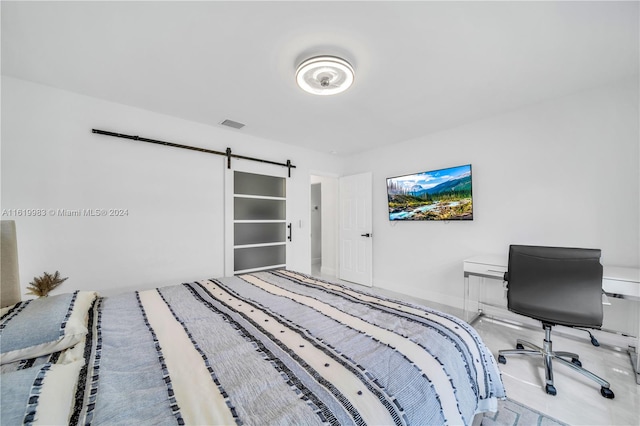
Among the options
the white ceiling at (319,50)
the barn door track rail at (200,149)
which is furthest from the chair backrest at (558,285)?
the barn door track rail at (200,149)

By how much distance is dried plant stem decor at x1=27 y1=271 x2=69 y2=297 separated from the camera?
7.18ft

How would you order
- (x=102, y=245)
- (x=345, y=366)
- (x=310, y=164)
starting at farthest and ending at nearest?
(x=310, y=164) → (x=102, y=245) → (x=345, y=366)

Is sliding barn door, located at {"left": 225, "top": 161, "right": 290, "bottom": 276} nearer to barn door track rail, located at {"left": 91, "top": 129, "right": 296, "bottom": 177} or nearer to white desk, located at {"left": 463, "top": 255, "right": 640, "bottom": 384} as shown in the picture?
barn door track rail, located at {"left": 91, "top": 129, "right": 296, "bottom": 177}

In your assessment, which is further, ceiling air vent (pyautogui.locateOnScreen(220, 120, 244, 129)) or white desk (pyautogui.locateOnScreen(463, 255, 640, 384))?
ceiling air vent (pyautogui.locateOnScreen(220, 120, 244, 129))

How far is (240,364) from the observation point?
38.3 inches

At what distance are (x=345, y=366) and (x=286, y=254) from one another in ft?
10.5

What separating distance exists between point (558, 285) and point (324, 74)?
8.11ft

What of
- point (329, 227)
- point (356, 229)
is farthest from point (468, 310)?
point (329, 227)

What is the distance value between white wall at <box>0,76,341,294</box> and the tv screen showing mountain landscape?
2.65 meters

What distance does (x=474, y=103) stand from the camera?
277cm

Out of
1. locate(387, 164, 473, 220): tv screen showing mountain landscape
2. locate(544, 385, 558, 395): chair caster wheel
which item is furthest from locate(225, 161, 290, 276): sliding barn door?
locate(544, 385, 558, 395): chair caster wheel

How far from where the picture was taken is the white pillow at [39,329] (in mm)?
984

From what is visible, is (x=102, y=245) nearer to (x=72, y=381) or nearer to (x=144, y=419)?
(x=72, y=381)

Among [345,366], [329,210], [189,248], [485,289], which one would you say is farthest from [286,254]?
[345,366]
